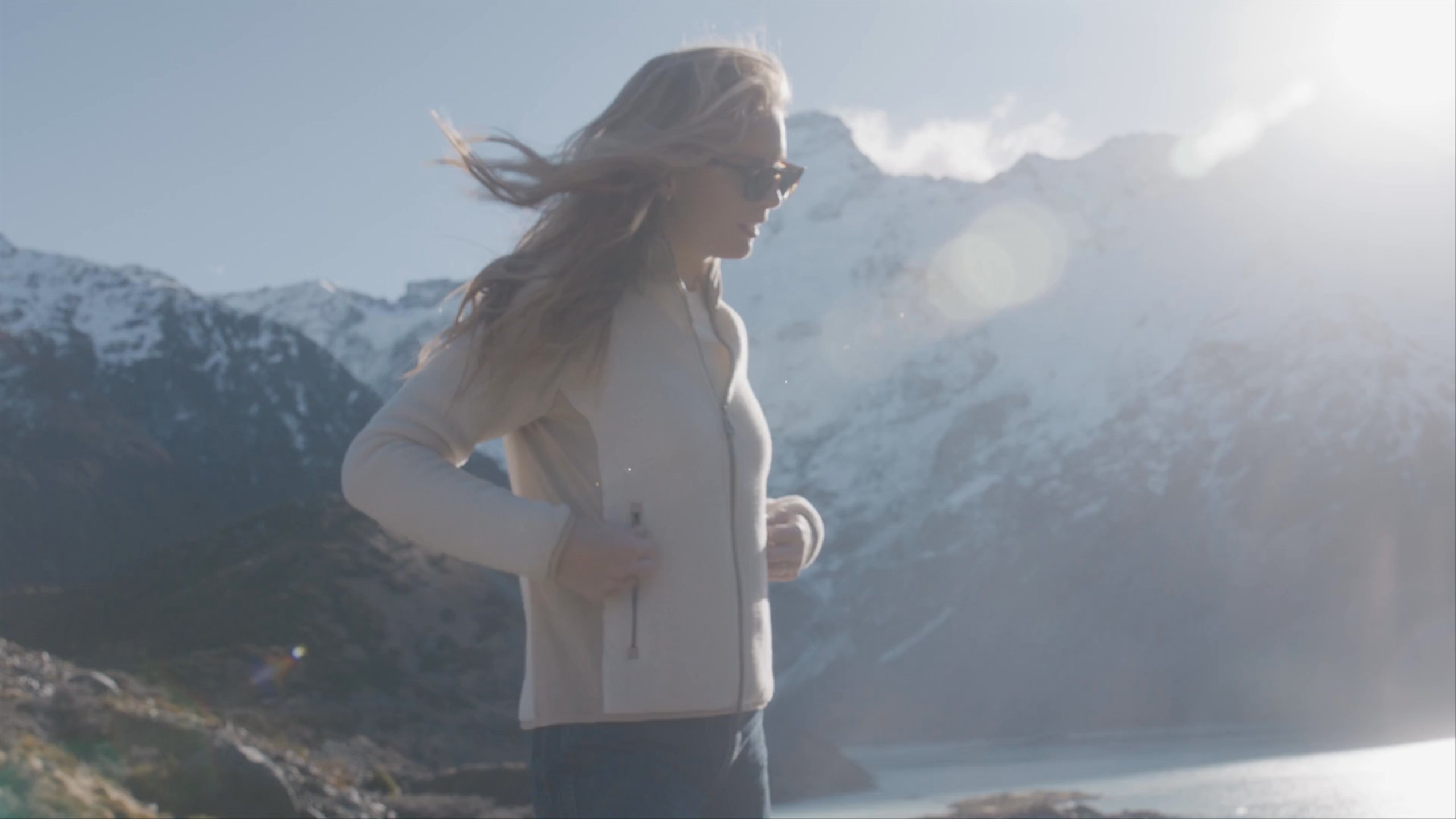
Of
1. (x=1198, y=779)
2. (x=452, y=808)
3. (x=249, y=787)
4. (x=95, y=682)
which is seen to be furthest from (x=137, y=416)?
(x=249, y=787)

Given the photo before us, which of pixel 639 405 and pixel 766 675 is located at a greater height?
pixel 639 405

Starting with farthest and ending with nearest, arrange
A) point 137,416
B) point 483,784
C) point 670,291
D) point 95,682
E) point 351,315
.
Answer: point 351,315, point 137,416, point 483,784, point 95,682, point 670,291

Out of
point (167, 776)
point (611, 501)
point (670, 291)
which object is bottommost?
point (167, 776)

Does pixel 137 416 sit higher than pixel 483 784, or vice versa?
pixel 137 416

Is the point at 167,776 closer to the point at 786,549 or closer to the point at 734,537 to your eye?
the point at 786,549

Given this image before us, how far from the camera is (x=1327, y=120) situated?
81.4 m

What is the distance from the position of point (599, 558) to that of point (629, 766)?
28 cm

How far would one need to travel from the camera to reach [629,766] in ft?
5.32

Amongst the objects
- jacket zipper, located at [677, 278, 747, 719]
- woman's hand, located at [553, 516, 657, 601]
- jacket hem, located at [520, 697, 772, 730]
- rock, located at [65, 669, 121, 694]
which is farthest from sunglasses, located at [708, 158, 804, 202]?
rock, located at [65, 669, 121, 694]

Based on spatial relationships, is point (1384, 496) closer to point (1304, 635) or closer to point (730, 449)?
point (1304, 635)

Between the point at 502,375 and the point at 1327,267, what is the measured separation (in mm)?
89026

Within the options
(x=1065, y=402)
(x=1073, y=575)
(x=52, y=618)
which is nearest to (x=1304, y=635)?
(x=1073, y=575)

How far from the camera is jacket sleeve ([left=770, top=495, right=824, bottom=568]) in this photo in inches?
82.1

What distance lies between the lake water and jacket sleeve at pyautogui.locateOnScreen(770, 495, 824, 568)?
11.8 metres
